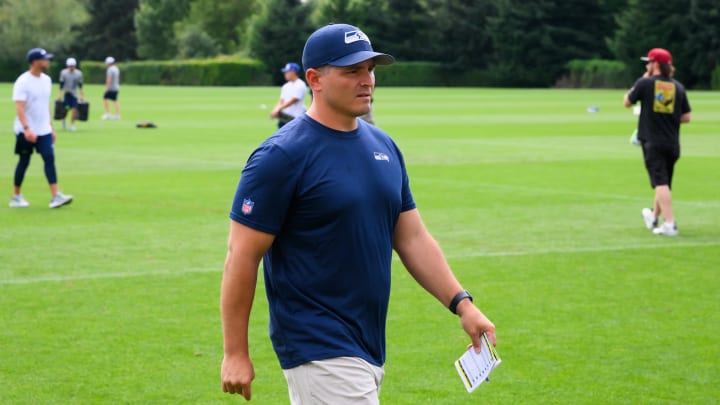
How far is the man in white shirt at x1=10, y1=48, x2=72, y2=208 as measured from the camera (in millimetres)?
15672

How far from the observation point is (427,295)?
33.1 feet

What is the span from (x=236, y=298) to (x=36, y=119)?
12116 mm

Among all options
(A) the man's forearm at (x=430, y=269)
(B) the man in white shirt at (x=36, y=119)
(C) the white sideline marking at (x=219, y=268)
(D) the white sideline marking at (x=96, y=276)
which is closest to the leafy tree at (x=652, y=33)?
(B) the man in white shirt at (x=36, y=119)

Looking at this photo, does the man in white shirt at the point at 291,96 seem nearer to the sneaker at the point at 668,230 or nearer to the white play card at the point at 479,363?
the sneaker at the point at 668,230

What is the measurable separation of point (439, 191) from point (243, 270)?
13.7 meters

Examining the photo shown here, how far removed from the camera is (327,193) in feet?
14.2

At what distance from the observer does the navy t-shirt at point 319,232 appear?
432 cm

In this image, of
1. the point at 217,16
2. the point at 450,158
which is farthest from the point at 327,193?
the point at 217,16

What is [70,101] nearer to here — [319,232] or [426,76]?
[319,232]

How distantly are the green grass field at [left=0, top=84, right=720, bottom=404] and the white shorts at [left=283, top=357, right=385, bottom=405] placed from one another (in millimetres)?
2640

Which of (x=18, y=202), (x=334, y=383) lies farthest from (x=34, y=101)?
(x=334, y=383)

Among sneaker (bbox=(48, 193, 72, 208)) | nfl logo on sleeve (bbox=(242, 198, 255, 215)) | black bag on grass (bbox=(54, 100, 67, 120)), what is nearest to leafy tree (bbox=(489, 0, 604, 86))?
black bag on grass (bbox=(54, 100, 67, 120))

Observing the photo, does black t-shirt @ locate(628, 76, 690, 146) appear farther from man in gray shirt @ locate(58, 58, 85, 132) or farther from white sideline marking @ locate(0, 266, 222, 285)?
man in gray shirt @ locate(58, 58, 85, 132)

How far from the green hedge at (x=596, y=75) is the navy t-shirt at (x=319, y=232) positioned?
2969 inches
